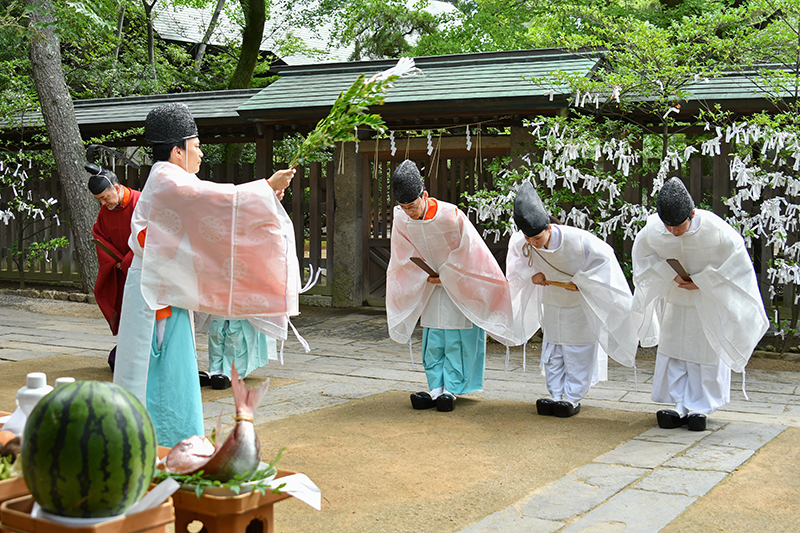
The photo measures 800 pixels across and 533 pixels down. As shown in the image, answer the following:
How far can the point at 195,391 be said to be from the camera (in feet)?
12.0

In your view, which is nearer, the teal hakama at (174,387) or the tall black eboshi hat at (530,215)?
the teal hakama at (174,387)

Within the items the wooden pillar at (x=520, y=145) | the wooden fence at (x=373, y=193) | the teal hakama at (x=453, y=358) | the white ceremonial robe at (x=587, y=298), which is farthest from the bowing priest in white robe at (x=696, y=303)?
the wooden fence at (x=373, y=193)

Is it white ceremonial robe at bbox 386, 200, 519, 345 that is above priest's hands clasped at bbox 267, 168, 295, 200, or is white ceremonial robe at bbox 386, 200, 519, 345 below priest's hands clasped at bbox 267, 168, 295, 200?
below

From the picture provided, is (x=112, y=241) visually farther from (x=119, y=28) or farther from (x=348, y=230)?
(x=119, y=28)

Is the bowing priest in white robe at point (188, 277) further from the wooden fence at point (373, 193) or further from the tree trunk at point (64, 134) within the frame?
the tree trunk at point (64, 134)

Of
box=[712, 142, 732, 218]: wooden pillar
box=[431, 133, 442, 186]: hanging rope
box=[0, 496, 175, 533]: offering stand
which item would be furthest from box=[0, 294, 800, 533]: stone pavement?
box=[431, 133, 442, 186]: hanging rope

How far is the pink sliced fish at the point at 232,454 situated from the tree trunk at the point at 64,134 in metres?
10.5

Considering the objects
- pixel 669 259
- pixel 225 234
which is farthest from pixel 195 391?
pixel 669 259

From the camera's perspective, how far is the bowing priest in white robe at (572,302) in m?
5.75

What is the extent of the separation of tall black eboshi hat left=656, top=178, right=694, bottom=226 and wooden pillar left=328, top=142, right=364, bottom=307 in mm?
6978

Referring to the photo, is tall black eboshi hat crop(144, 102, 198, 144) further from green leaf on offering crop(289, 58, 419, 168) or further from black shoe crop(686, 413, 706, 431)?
black shoe crop(686, 413, 706, 431)

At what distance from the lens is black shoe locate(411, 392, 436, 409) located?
610 centimetres

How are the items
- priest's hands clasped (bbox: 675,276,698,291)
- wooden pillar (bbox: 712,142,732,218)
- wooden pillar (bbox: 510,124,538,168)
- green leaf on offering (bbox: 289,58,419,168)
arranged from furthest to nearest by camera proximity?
wooden pillar (bbox: 510,124,538,168)
wooden pillar (bbox: 712,142,732,218)
priest's hands clasped (bbox: 675,276,698,291)
green leaf on offering (bbox: 289,58,419,168)

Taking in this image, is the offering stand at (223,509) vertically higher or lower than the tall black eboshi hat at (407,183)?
lower
